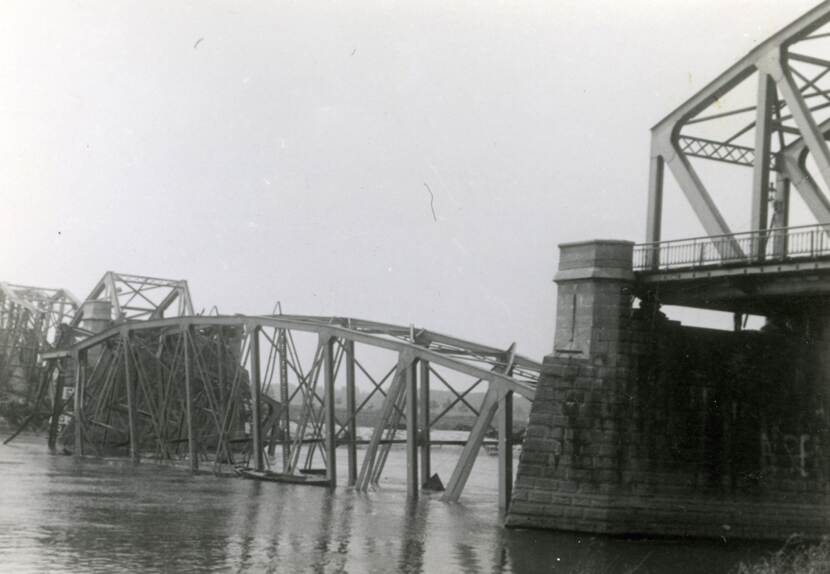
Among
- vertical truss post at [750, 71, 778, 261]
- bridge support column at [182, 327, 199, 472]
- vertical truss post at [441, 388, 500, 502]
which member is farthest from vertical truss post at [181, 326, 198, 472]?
vertical truss post at [750, 71, 778, 261]

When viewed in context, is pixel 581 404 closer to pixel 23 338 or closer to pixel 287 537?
pixel 287 537

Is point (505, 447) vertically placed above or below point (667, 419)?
below

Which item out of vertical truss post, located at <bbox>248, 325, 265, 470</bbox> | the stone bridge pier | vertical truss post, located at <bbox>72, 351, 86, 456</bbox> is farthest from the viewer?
vertical truss post, located at <bbox>72, 351, 86, 456</bbox>

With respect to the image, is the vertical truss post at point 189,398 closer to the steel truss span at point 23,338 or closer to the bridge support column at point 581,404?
the bridge support column at point 581,404

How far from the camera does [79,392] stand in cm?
6650

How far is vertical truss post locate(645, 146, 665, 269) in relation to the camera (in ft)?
118

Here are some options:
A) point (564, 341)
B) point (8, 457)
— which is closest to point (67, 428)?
point (8, 457)

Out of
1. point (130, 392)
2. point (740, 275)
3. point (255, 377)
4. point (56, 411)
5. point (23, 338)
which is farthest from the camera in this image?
point (23, 338)

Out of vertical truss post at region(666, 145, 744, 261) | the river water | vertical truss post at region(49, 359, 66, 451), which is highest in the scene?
vertical truss post at region(666, 145, 744, 261)

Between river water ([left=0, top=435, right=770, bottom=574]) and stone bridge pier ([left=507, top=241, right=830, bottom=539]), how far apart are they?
109 centimetres

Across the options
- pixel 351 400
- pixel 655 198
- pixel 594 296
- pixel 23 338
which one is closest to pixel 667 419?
pixel 594 296

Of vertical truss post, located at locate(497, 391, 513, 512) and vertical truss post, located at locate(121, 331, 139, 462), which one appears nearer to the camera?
vertical truss post, located at locate(497, 391, 513, 512)

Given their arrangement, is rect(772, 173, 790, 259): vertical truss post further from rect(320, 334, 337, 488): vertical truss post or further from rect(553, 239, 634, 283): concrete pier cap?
rect(320, 334, 337, 488): vertical truss post

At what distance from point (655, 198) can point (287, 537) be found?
15.4 meters
